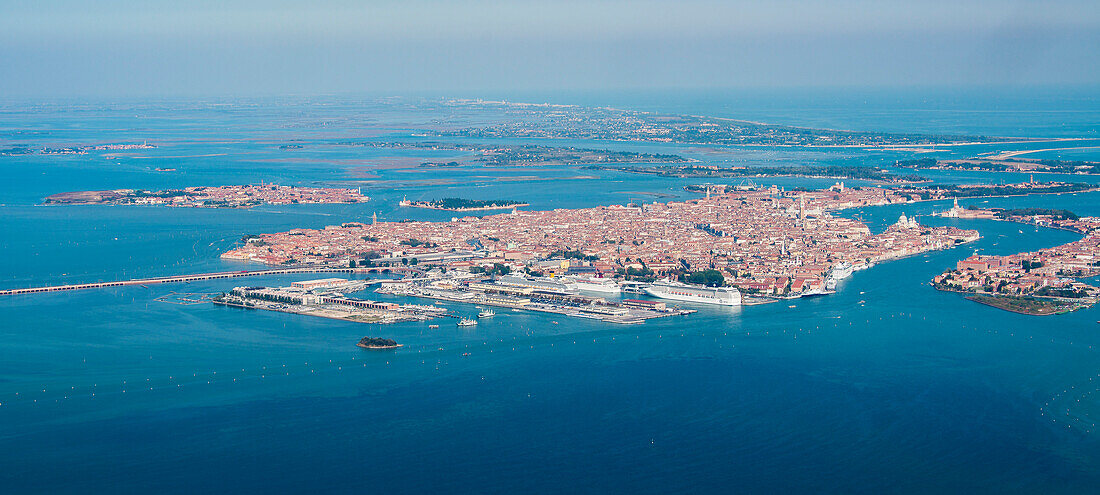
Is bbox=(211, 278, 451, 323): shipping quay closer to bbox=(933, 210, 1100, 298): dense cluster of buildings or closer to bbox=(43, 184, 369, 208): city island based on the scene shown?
bbox=(933, 210, 1100, 298): dense cluster of buildings

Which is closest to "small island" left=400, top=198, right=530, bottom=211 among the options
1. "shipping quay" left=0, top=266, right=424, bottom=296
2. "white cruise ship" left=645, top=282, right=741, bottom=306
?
"shipping quay" left=0, top=266, right=424, bottom=296

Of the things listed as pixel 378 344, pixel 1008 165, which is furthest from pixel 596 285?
pixel 1008 165

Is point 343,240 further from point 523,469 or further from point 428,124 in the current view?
point 428,124

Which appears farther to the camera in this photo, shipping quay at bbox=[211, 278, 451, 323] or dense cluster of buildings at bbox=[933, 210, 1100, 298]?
dense cluster of buildings at bbox=[933, 210, 1100, 298]

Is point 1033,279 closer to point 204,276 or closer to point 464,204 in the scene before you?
point 204,276

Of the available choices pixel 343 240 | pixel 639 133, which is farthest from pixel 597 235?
pixel 639 133

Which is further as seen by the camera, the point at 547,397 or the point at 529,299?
the point at 529,299

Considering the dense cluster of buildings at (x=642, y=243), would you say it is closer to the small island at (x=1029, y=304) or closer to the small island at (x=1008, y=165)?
the small island at (x=1029, y=304)
